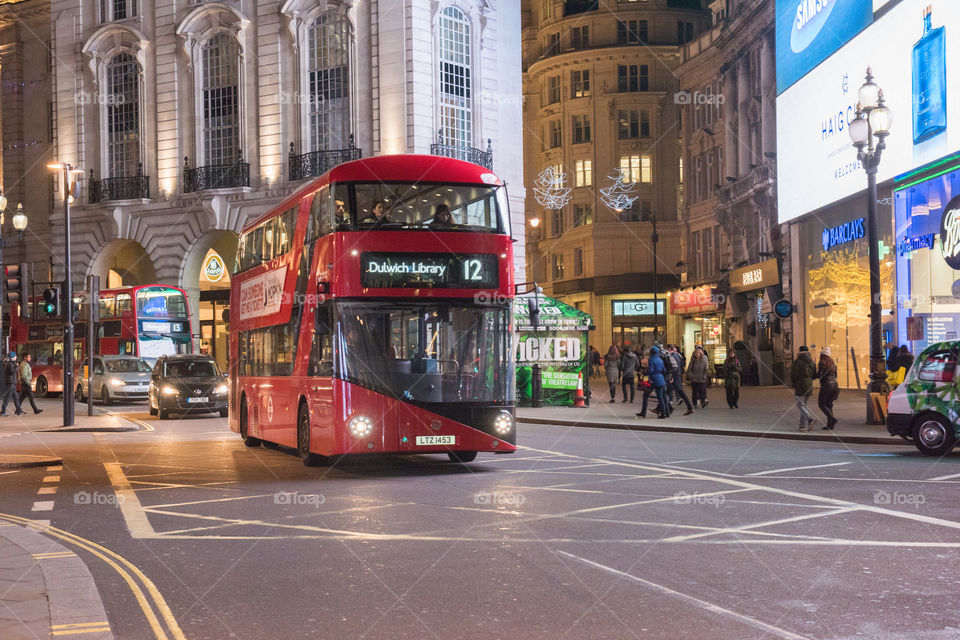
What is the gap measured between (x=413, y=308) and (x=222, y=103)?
31.8 meters

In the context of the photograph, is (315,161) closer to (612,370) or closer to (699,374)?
(612,370)

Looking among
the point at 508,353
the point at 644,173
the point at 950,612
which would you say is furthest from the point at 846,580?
the point at 644,173

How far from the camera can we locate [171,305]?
4119 cm

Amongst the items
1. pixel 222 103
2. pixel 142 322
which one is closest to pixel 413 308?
pixel 142 322

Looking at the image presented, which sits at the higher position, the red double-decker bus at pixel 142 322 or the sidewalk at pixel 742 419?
the red double-decker bus at pixel 142 322

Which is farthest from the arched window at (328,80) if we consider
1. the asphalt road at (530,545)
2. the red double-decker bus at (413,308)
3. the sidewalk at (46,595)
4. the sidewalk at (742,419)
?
the sidewalk at (46,595)

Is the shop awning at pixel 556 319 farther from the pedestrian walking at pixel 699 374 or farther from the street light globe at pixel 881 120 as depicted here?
the street light globe at pixel 881 120

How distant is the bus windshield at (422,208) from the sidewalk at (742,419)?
8.45 m

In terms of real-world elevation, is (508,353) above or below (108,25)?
below

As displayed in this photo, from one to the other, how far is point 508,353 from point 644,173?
2305 inches

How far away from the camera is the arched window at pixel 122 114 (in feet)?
150

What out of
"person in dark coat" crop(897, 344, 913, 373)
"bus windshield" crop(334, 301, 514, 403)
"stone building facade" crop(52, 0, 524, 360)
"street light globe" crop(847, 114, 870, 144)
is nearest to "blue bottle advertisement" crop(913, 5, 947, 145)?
"street light globe" crop(847, 114, 870, 144)

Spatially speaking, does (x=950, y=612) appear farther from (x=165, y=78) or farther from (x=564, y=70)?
(x=564, y=70)

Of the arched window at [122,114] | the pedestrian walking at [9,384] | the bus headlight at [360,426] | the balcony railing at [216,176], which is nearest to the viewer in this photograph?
the bus headlight at [360,426]
